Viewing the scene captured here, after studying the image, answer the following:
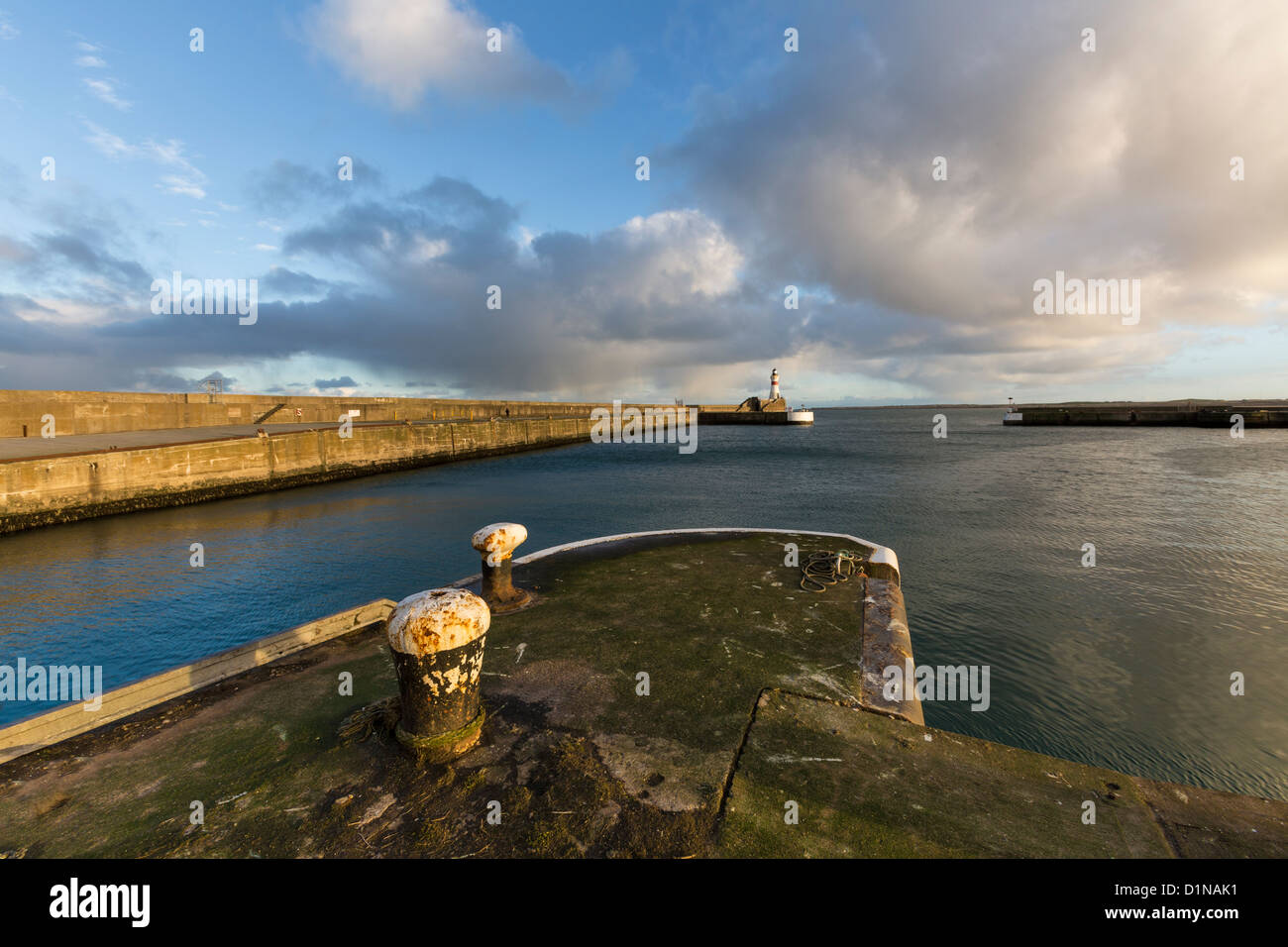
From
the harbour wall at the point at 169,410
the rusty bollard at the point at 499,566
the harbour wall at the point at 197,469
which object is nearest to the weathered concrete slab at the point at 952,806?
the rusty bollard at the point at 499,566

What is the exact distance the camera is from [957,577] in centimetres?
1359

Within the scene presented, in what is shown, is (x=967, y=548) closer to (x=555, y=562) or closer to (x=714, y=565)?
(x=714, y=565)

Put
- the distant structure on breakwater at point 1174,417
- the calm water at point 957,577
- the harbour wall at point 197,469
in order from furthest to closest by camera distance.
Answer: the distant structure on breakwater at point 1174,417
the harbour wall at point 197,469
the calm water at point 957,577

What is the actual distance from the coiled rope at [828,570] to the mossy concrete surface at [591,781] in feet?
7.28

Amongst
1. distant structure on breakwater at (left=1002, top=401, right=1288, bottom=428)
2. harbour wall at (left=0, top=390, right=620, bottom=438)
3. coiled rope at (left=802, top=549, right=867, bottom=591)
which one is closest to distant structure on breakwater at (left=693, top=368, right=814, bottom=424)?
distant structure on breakwater at (left=1002, top=401, right=1288, bottom=428)

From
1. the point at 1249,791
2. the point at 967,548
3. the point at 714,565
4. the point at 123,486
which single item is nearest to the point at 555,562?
the point at 714,565

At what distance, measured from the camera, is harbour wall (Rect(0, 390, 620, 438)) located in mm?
25094

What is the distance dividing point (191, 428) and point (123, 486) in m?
15.3

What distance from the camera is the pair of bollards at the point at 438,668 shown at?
347 centimetres

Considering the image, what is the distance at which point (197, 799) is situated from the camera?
330 centimetres

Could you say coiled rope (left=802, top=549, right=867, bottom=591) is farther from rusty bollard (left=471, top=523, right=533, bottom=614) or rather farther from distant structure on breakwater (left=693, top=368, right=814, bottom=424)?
distant structure on breakwater (left=693, top=368, right=814, bottom=424)

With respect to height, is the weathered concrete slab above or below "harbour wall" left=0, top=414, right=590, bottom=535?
below

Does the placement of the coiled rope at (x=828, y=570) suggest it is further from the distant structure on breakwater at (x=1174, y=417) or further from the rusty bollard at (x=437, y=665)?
the distant structure on breakwater at (x=1174, y=417)

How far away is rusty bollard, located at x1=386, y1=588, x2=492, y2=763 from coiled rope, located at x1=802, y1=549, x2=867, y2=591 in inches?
203
